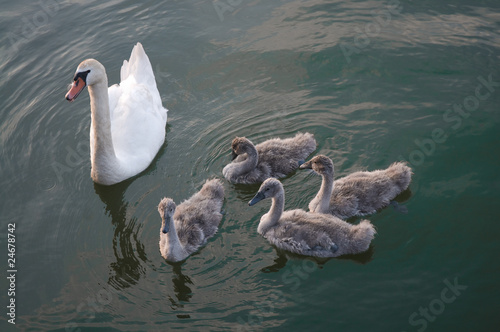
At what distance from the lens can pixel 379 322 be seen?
6.78 m

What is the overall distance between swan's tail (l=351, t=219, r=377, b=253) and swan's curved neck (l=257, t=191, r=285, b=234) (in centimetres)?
109

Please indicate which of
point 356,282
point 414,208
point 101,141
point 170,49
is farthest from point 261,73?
point 356,282

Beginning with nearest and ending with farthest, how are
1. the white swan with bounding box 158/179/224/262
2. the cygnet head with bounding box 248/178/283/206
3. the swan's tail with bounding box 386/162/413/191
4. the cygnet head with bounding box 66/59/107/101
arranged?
the white swan with bounding box 158/179/224/262 → the cygnet head with bounding box 248/178/283/206 → the swan's tail with bounding box 386/162/413/191 → the cygnet head with bounding box 66/59/107/101

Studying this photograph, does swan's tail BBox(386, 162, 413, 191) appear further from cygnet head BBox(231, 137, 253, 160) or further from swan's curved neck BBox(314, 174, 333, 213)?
cygnet head BBox(231, 137, 253, 160)

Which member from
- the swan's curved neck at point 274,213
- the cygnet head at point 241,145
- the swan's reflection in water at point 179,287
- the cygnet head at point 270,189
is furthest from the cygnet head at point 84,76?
the swan's curved neck at point 274,213

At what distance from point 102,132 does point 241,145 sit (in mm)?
2340

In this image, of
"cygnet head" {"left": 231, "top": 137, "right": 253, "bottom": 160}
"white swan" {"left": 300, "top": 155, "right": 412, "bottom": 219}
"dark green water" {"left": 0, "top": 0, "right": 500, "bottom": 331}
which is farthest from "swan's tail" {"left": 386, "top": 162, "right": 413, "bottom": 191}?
"cygnet head" {"left": 231, "top": 137, "right": 253, "bottom": 160}

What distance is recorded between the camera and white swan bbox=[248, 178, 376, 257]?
24.5 feet

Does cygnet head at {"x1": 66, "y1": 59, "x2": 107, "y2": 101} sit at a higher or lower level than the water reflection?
higher

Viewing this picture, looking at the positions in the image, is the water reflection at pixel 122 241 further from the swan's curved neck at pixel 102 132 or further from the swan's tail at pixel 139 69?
the swan's tail at pixel 139 69

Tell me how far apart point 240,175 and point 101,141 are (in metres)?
2.40

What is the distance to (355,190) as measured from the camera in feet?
26.8

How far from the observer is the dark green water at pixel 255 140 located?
7152mm

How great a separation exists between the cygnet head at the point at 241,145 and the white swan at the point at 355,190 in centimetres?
103
